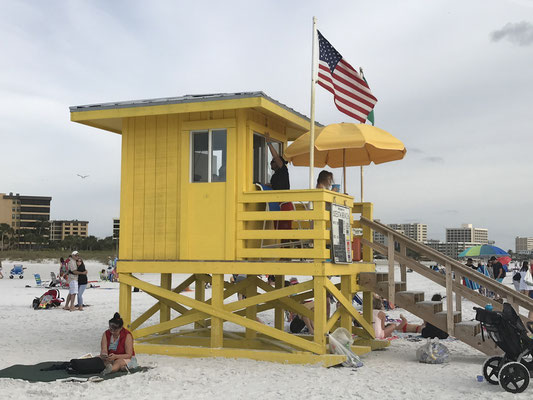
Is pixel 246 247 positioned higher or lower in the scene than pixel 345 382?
higher

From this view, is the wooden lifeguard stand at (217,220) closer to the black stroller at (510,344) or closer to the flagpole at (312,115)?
the flagpole at (312,115)

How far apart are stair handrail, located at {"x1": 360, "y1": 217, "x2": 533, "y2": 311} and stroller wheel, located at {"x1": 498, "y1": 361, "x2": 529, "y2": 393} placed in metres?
1.68

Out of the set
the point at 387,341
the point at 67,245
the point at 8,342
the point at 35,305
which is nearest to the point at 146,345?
the point at 8,342

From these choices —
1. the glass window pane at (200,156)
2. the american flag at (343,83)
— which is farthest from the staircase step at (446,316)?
the glass window pane at (200,156)

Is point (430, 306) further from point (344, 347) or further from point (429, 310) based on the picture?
point (344, 347)

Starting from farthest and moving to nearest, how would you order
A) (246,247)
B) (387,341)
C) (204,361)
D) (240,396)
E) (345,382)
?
(387,341) < (246,247) < (204,361) < (345,382) < (240,396)

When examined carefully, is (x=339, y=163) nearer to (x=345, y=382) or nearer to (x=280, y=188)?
(x=280, y=188)

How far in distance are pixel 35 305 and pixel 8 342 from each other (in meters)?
7.17

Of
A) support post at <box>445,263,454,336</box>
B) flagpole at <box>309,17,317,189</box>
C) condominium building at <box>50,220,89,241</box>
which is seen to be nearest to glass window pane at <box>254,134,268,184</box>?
flagpole at <box>309,17,317,189</box>

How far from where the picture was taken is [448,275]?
10.2 m

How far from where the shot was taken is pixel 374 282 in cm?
1141

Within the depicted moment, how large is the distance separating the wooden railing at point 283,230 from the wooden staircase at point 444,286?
3.83 ft

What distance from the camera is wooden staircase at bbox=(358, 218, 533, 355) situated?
1012 centimetres

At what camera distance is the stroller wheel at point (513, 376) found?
8.24 meters
